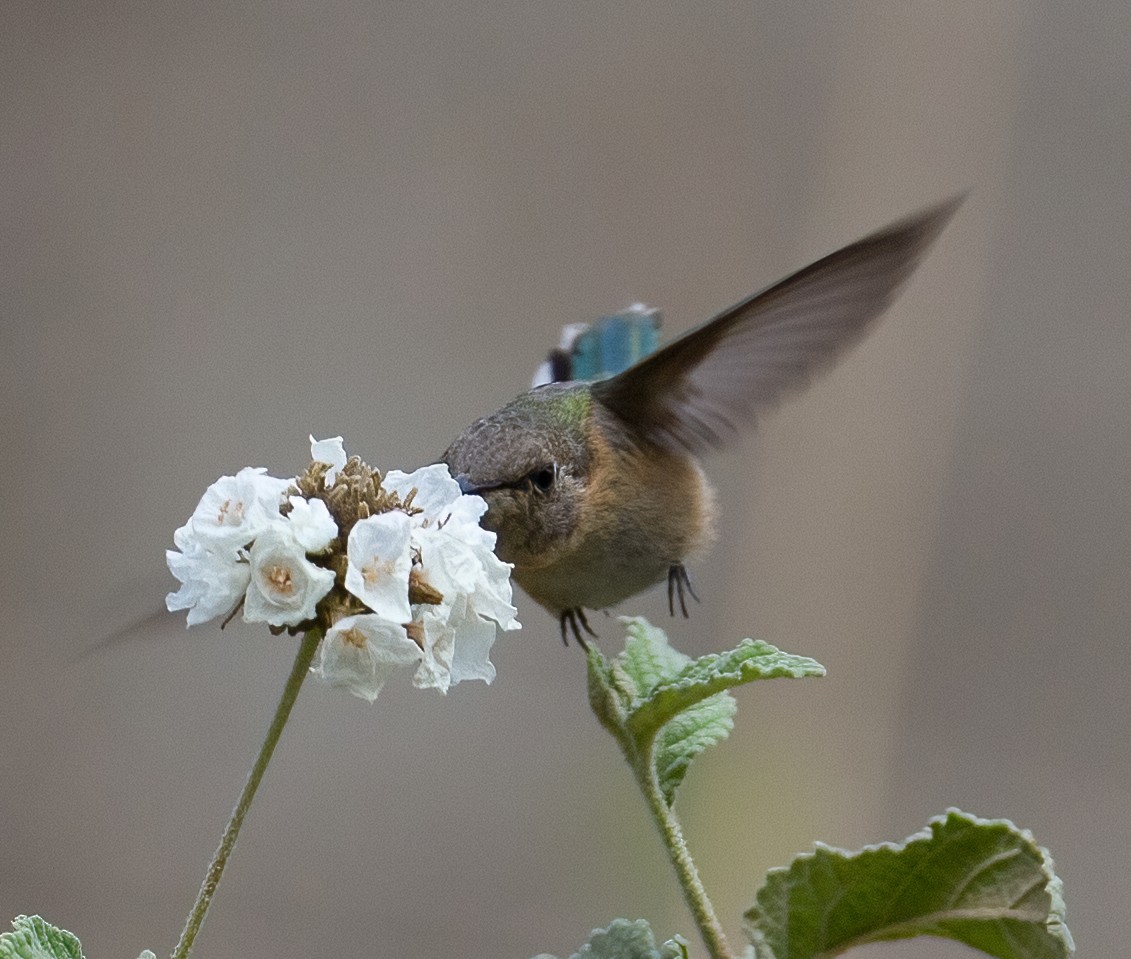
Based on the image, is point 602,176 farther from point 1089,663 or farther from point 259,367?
point 1089,663

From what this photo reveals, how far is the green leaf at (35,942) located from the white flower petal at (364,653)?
0.11m

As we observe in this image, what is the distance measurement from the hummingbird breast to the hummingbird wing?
24 millimetres

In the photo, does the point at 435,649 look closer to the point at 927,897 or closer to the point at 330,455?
the point at 330,455

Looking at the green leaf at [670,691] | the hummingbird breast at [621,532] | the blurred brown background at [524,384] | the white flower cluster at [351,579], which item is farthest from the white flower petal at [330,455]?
the blurred brown background at [524,384]

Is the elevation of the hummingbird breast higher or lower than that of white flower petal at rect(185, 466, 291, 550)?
higher

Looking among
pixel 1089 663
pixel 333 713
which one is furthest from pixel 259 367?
pixel 1089 663

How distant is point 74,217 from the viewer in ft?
5.79

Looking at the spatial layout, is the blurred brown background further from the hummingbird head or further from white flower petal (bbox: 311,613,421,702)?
white flower petal (bbox: 311,613,421,702)

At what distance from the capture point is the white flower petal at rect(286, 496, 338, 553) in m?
0.40

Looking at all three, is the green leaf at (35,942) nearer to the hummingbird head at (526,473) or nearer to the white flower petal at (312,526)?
the white flower petal at (312,526)

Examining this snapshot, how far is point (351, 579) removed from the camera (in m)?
0.38

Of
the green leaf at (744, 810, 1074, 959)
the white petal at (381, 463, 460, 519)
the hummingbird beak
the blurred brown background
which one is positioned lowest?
the green leaf at (744, 810, 1074, 959)

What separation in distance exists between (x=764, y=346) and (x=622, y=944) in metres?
0.31

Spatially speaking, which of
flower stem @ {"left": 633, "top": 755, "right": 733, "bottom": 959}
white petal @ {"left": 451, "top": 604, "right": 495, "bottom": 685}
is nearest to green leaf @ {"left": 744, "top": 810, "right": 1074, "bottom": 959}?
flower stem @ {"left": 633, "top": 755, "right": 733, "bottom": 959}
